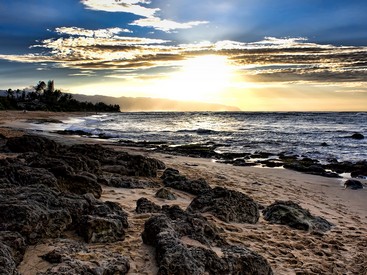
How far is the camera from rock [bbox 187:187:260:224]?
26.2 ft

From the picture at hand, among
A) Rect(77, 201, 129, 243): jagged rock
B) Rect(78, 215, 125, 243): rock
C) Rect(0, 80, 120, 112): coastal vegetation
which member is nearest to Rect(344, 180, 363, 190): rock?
Rect(77, 201, 129, 243): jagged rock

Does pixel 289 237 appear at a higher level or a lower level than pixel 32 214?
lower

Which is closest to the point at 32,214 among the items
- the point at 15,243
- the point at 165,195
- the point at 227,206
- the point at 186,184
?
the point at 15,243

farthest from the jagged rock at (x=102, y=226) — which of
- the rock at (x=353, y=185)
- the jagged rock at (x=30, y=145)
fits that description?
the rock at (x=353, y=185)

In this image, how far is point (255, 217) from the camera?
8227mm

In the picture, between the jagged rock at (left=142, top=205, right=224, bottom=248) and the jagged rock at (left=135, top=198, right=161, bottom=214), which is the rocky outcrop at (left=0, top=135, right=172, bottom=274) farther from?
the jagged rock at (left=135, top=198, right=161, bottom=214)

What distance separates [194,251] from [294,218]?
3913 millimetres

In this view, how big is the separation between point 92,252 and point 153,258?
2.94 feet

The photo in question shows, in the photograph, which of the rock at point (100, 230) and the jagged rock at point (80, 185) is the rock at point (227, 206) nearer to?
the jagged rock at point (80, 185)

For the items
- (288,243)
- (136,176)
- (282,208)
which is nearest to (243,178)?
(136,176)

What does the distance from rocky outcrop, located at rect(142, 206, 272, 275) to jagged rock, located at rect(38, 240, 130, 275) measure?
587 millimetres

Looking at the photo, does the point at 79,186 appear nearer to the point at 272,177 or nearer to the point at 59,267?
the point at 59,267

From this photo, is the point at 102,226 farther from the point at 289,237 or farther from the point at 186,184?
the point at 186,184

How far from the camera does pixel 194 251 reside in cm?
528
